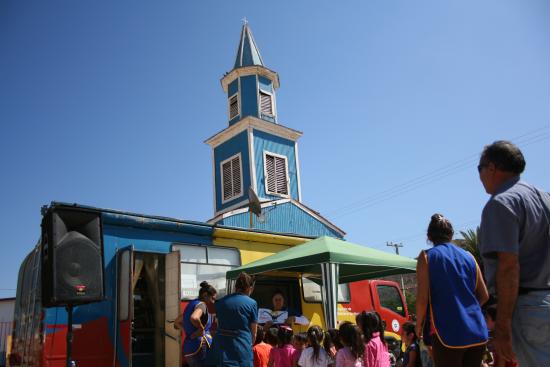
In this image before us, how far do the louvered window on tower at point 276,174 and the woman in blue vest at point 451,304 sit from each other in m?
16.2

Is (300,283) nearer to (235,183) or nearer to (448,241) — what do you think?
(448,241)

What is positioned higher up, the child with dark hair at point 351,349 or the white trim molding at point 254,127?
the white trim molding at point 254,127

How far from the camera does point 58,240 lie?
20.1ft

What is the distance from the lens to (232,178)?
65.9ft

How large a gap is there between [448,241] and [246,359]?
2.41 m

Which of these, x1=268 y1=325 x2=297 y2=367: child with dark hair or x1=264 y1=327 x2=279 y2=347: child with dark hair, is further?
x1=264 y1=327 x2=279 y2=347: child with dark hair

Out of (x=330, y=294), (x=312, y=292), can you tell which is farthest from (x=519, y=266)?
(x=312, y=292)

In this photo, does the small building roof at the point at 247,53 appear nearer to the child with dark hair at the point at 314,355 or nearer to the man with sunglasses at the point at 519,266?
the child with dark hair at the point at 314,355

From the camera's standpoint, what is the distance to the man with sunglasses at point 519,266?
7.49ft

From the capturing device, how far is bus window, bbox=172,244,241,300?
8180 mm

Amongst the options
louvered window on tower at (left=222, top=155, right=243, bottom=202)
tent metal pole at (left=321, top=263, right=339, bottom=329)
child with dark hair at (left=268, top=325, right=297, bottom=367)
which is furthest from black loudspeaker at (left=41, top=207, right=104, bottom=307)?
louvered window on tower at (left=222, top=155, right=243, bottom=202)

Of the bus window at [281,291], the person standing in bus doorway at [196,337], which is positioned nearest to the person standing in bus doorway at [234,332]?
the person standing in bus doorway at [196,337]

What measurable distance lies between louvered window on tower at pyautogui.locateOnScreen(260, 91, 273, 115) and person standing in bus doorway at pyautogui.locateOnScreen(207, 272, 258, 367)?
660 inches

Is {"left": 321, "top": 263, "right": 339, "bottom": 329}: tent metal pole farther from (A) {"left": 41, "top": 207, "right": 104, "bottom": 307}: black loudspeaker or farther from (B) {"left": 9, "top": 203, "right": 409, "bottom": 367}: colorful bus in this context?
(A) {"left": 41, "top": 207, "right": 104, "bottom": 307}: black loudspeaker
